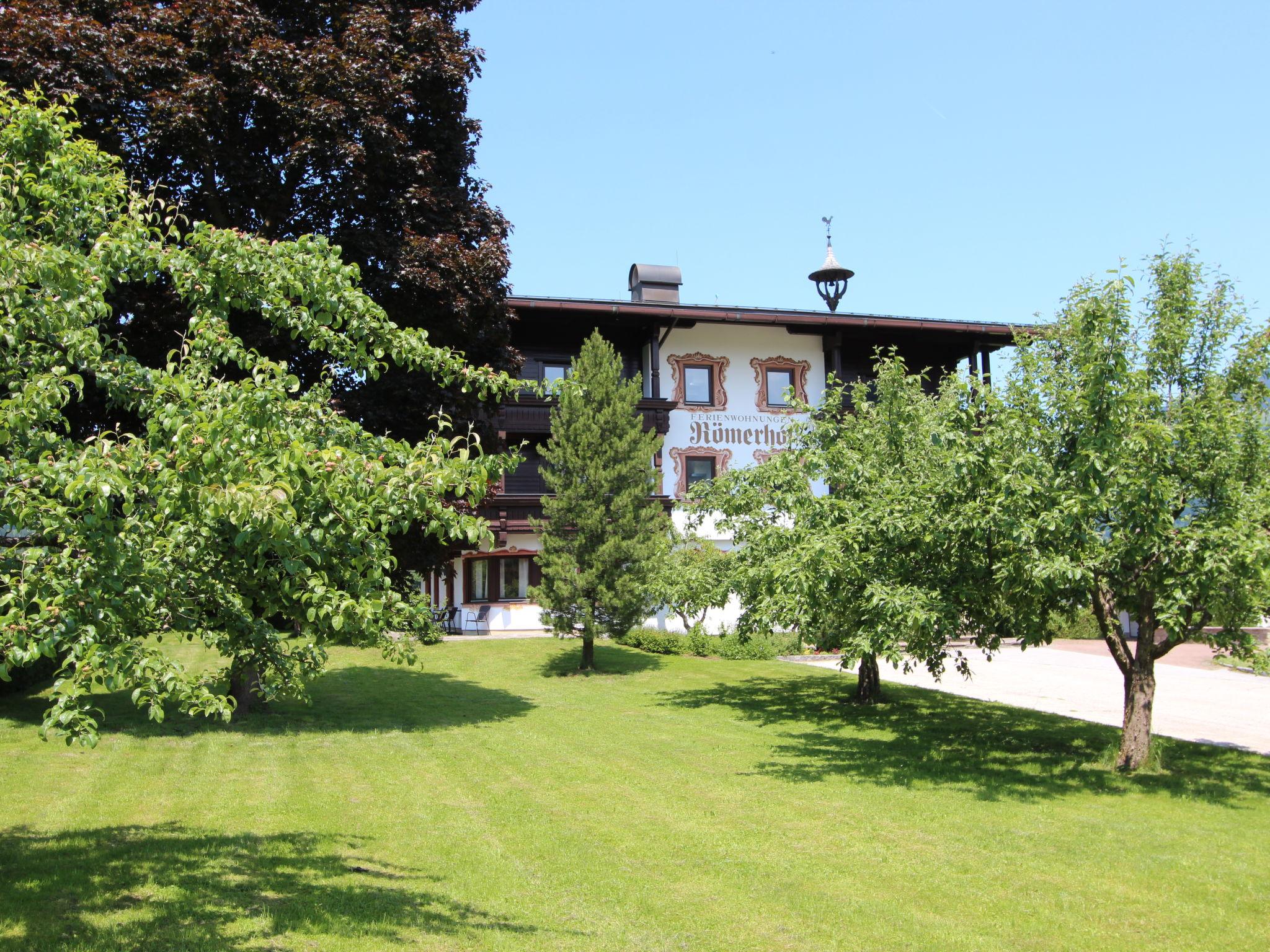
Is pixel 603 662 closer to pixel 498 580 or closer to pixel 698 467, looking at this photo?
pixel 498 580

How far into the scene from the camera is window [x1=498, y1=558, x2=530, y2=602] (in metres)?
33.3

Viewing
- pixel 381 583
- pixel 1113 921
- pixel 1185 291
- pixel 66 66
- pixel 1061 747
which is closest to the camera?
pixel 381 583

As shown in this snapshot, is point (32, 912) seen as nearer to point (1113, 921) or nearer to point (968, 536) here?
point (1113, 921)

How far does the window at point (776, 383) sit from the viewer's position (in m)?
33.4

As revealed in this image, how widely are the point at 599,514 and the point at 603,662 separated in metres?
4.66

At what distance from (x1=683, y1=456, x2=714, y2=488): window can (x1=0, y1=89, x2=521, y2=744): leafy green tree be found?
992 inches

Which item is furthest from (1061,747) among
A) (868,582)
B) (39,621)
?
(39,621)

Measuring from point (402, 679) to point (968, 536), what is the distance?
15.4 m

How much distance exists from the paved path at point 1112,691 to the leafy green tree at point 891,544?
4.46 metres

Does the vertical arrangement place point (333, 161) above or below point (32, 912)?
above

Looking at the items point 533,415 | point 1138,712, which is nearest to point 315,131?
point 1138,712

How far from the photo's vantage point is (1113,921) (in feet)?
23.9

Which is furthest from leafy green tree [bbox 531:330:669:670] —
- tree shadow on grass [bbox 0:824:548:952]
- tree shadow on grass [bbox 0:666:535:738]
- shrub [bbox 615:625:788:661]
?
tree shadow on grass [bbox 0:824:548:952]

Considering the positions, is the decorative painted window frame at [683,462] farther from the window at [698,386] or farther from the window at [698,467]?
the window at [698,386]
